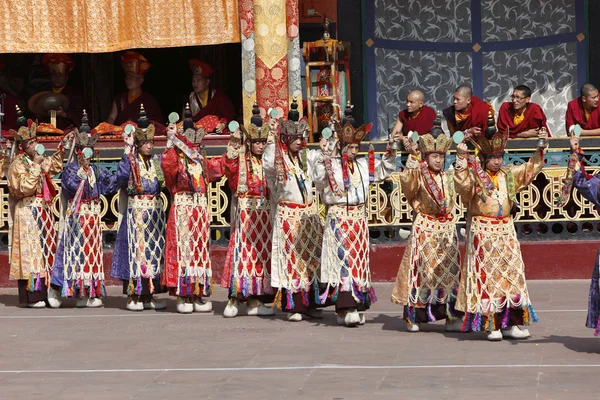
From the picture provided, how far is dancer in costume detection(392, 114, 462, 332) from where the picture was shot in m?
11.5

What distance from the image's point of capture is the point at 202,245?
13133 millimetres

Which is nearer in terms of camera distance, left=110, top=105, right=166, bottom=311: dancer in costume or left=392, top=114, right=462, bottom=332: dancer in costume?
left=392, top=114, right=462, bottom=332: dancer in costume

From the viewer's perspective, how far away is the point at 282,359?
1029 cm

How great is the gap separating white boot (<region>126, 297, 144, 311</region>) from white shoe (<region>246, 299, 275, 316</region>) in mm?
1098

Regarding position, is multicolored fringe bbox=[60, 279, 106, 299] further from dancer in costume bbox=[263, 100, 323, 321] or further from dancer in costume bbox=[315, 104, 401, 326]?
dancer in costume bbox=[315, 104, 401, 326]

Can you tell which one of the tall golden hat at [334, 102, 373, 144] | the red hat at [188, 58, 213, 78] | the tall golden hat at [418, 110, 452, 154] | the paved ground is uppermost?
the red hat at [188, 58, 213, 78]

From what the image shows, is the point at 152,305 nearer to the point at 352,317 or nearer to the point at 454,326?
the point at 352,317

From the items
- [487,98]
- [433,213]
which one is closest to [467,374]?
[433,213]

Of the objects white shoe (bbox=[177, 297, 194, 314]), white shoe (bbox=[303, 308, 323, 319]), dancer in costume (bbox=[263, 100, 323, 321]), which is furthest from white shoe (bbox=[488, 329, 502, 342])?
white shoe (bbox=[177, 297, 194, 314])

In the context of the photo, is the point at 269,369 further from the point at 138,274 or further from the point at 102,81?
the point at 102,81

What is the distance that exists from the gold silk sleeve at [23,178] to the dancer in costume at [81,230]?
0.84 feet

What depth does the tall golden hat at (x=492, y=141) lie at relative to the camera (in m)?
11.1

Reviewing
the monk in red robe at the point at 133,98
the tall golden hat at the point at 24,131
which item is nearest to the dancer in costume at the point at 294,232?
the tall golden hat at the point at 24,131

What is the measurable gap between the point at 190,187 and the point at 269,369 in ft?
11.4
